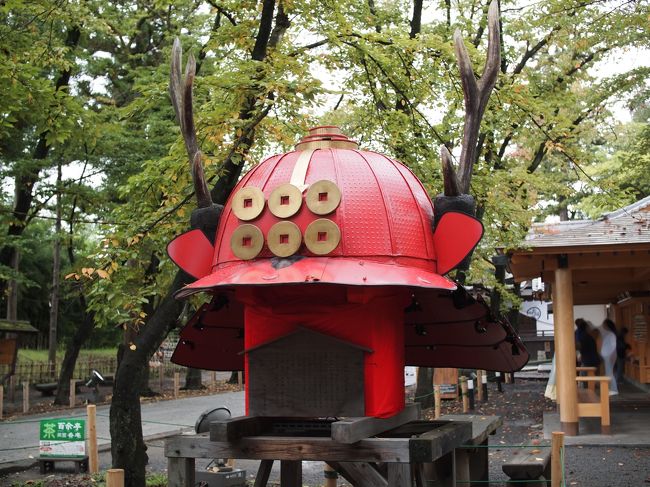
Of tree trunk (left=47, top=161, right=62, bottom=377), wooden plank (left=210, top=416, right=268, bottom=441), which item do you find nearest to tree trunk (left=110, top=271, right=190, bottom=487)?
wooden plank (left=210, top=416, right=268, bottom=441)

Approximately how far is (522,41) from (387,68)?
10947mm

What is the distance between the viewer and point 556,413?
17.0 metres

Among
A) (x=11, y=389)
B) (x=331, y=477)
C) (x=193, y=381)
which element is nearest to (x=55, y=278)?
(x=11, y=389)

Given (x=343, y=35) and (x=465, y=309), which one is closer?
(x=465, y=309)

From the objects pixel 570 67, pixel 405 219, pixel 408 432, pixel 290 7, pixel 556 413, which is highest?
pixel 570 67

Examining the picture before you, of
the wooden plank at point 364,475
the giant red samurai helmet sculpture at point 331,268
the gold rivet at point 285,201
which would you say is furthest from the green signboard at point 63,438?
the gold rivet at point 285,201

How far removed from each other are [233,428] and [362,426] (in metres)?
0.85

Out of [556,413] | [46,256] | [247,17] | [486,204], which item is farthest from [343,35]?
[46,256]

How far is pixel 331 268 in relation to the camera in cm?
477

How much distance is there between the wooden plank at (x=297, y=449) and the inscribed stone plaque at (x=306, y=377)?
254mm

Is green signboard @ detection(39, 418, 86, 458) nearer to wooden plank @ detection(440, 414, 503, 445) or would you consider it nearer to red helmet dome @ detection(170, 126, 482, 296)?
wooden plank @ detection(440, 414, 503, 445)

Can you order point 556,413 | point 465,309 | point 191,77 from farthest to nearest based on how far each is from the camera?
point 556,413
point 465,309
point 191,77

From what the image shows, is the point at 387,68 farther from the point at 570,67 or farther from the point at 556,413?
the point at 570,67

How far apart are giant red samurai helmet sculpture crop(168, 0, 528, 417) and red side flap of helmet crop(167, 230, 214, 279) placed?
0.7 inches
